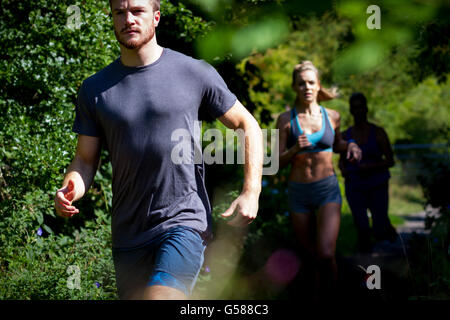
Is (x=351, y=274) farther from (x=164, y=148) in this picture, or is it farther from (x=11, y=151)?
(x=164, y=148)

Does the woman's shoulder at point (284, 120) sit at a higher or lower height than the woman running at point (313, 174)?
higher

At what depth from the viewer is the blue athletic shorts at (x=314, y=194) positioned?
5.00 metres

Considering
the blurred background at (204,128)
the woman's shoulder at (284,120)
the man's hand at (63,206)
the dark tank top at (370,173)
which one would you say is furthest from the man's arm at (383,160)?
the man's hand at (63,206)

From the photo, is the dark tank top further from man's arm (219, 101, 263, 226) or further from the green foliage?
man's arm (219, 101, 263, 226)

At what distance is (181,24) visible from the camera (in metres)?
4.93

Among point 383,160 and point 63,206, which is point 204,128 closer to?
point 383,160

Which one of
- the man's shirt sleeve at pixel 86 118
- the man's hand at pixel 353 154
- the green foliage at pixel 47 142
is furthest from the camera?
the man's hand at pixel 353 154

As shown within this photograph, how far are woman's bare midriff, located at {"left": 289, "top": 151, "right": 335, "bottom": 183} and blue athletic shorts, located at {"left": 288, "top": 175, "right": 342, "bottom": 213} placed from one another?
0.15 ft

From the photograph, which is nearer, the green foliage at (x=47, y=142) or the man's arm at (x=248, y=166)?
the man's arm at (x=248, y=166)

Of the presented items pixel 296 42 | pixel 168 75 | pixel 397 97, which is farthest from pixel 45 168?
pixel 397 97

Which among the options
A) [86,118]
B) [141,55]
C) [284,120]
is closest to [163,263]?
[86,118]

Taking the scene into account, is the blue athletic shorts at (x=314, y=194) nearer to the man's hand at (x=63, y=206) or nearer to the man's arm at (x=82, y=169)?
the man's arm at (x=82, y=169)

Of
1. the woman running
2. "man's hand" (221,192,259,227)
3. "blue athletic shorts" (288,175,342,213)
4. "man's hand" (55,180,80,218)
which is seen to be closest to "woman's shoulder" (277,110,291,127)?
the woman running

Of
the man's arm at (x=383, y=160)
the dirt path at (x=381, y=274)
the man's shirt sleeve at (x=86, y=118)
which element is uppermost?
the man's arm at (x=383, y=160)
